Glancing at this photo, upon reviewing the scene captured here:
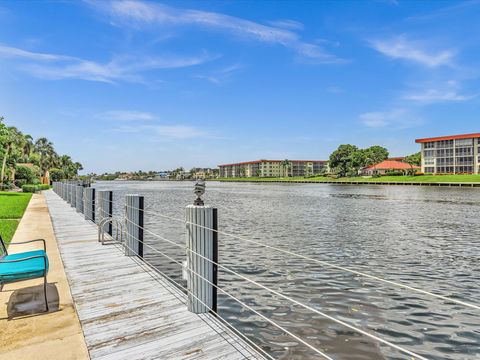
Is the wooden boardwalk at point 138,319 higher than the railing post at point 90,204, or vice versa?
the railing post at point 90,204

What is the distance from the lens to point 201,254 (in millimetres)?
4570

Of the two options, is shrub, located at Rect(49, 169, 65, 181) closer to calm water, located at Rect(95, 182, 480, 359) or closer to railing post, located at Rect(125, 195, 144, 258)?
calm water, located at Rect(95, 182, 480, 359)

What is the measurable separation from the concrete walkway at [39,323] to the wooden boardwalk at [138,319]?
13 centimetres

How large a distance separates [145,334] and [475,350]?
237 inches

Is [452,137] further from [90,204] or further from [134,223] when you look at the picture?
[134,223]

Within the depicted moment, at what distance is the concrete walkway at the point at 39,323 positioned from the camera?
12.1ft

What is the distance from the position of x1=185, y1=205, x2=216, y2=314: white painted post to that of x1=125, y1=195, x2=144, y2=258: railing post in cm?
344

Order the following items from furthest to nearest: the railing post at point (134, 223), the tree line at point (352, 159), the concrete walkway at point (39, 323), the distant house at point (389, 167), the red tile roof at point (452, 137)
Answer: the tree line at point (352, 159)
the distant house at point (389, 167)
the red tile roof at point (452, 137)
the railing post at point (134, 223)
the concrete walkway at point (39, 323)

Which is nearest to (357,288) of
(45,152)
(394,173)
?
(45,152)

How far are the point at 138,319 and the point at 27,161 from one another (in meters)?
98.2

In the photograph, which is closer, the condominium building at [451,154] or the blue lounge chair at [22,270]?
the blue lounge chair at [22,270]

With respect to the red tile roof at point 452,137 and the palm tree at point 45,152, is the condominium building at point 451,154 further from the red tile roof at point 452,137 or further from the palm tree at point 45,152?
the palm tree at point 45,152

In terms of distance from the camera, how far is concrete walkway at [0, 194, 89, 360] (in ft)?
12.1

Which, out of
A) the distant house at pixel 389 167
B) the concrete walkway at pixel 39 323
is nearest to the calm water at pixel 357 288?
the concrete walkway at pixel 39 323
